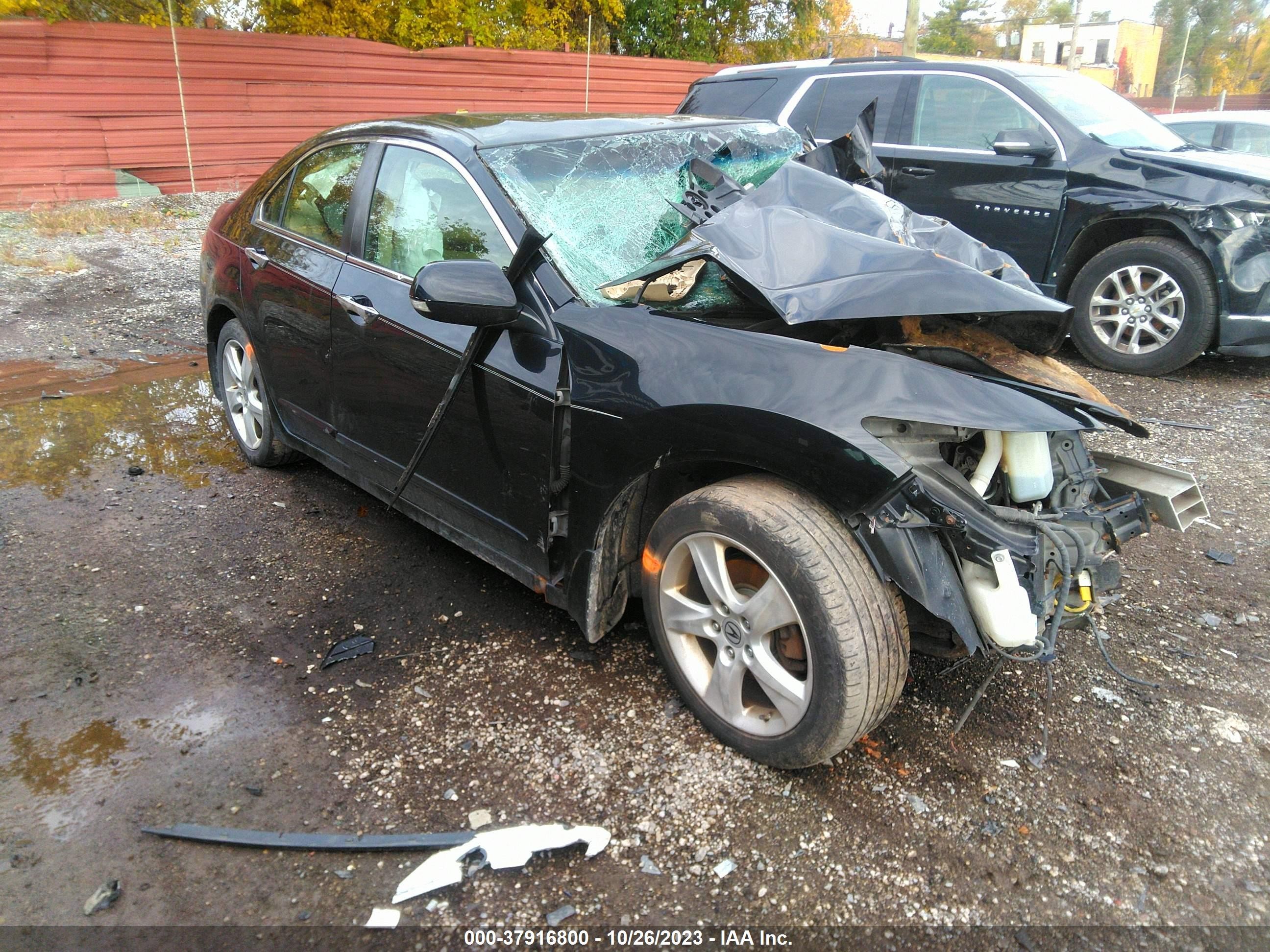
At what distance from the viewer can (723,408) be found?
2371mm

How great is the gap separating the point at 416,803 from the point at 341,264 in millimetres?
2175

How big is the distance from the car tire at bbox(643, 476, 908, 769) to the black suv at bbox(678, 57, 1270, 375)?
457 centimetres

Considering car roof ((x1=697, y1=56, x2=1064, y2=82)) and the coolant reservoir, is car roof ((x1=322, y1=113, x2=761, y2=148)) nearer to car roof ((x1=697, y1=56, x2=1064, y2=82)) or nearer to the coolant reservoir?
the coolant reservoir

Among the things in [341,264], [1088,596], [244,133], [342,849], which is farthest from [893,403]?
[244,133]

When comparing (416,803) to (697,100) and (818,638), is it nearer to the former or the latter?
(818,638)

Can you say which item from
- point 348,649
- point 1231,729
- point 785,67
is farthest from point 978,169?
point 348,649

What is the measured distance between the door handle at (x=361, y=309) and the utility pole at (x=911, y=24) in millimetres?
17345

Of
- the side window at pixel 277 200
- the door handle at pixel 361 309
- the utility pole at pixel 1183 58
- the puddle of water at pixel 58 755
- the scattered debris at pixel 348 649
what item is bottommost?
the puddle of water at pixel 58 755

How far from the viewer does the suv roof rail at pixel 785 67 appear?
7062mm

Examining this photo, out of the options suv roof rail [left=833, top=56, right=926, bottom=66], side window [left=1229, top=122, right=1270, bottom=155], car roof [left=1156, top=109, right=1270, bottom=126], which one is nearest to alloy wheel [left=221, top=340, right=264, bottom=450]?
suv roof rail [left=833, top=56, right=926, bottom=66]

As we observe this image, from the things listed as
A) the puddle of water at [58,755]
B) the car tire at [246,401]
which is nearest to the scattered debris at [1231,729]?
the puddle of water at [58,755]

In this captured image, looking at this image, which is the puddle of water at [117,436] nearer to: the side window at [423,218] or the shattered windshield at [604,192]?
the side window at [423,218]

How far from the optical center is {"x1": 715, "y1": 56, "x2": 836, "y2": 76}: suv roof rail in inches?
278

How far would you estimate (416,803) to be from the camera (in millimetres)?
2498
